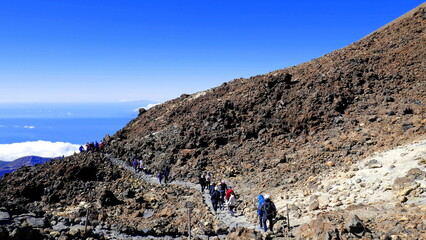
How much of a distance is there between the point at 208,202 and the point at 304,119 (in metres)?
13.9

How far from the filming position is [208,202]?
20766mm

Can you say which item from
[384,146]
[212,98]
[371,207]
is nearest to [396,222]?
[371,207]

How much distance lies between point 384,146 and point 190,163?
17.9 meters

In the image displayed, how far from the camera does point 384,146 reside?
62.1 ft

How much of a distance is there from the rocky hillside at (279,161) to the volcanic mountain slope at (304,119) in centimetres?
15

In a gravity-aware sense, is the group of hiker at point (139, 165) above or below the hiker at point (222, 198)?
above

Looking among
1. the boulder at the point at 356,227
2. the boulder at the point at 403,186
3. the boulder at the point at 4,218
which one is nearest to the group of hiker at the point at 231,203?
the boulder at the point at 356,227

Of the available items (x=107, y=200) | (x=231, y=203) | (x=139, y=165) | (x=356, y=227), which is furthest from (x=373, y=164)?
(x=139, y=165)

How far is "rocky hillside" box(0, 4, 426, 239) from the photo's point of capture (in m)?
12.1

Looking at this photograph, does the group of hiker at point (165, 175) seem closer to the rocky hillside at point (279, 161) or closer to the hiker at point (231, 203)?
the rocky hillside at point (279, 161)

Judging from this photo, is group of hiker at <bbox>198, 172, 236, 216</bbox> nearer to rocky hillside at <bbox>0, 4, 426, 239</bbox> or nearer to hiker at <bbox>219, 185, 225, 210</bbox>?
hiker at <bbox>219, 185, 225, 210</bbox>

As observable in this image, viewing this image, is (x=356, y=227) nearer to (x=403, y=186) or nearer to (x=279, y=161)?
(x=403, y=186)

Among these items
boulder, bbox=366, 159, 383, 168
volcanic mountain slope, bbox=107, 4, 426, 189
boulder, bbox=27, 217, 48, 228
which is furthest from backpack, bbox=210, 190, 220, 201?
boulder, bbox=27, 217, 48, 228

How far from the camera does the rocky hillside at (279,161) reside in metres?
12.1
